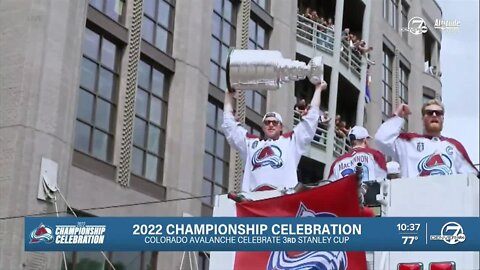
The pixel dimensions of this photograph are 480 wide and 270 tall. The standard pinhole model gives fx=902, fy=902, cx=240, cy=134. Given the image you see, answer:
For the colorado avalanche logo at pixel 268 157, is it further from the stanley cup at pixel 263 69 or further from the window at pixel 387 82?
the window at pixel 387 82

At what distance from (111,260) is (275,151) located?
36.9 feet

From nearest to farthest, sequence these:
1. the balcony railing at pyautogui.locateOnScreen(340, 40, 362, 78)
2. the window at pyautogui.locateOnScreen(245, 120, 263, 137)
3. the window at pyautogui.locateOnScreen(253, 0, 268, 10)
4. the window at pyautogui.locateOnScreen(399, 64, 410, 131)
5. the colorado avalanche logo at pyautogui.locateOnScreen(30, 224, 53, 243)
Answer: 1. the colorado avalanche logo at pyautogui.locateOnScreen(30, 224, 53, 243)
2. the window at pyautogui.locateOnScreen(245, 120, 263, 137)
3. the window at pyautogui.locateOnScreen(253, 0, 268, 10)
4. the balcony railing at pyautogui.locateOnScreen(340, 40, 362, 78)
5. the window at pyautogui.locateOnScreen(399, 64, 410, 131)

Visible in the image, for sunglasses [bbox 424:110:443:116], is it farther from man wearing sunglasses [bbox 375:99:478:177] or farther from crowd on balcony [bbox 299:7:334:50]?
crowd on balcony [bbox 299:7:334:50]

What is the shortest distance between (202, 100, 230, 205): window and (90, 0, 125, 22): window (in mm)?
4014

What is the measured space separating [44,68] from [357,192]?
39.5ft

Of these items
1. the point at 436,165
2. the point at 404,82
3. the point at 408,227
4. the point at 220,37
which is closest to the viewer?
the point at 408,227

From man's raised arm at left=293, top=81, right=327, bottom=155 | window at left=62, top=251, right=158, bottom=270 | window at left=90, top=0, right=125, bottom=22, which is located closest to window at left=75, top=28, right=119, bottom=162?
window at left=90, top=0, right=125, bottom=22

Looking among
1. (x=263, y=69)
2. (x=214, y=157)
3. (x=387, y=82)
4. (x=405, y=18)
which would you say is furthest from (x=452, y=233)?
(x=405, y=18)

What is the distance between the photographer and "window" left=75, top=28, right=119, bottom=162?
728 inches

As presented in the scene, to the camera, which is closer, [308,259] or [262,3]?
[308,259]

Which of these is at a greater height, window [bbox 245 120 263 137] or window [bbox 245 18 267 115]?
window [bbox 245 18 267 115]

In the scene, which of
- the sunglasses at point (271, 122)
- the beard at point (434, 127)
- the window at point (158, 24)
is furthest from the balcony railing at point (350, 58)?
the beard at point (434, 127)

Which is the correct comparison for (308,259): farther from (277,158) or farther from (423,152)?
(277,158)

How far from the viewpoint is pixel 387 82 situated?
37.0 m
